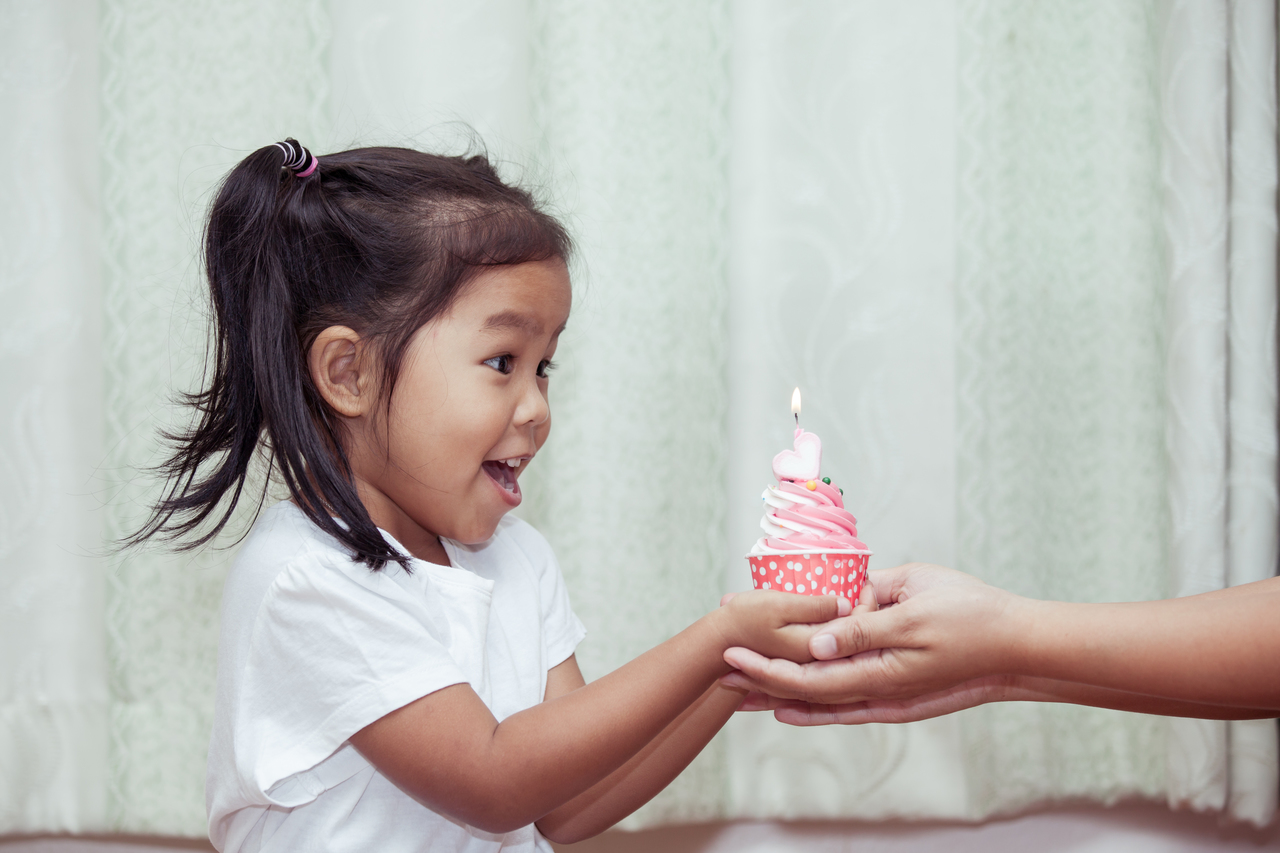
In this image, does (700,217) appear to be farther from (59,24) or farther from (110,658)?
(110,658)

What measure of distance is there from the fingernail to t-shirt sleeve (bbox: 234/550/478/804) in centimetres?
35

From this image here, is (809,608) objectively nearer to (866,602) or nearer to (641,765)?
(866,602)

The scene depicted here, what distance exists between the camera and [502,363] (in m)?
0.96

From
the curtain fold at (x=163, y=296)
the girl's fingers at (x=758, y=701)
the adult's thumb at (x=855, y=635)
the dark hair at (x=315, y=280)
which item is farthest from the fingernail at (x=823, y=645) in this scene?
the curtain fold at (x=163, y=296)

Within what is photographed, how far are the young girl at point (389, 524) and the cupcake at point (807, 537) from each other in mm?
43

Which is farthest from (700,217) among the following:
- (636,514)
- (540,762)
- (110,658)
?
(110,658)

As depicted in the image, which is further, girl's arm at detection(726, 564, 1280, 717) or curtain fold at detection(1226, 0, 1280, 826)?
curtain fold at detection(1226, 0, 1280, 826)

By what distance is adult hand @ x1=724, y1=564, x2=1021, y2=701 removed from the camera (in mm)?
927

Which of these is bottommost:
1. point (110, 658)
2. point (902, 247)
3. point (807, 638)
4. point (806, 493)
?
point (110, 658)

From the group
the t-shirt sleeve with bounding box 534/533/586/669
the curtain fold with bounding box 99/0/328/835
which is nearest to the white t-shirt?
the t-shirt sleeve with bounding box 534/533/586/669

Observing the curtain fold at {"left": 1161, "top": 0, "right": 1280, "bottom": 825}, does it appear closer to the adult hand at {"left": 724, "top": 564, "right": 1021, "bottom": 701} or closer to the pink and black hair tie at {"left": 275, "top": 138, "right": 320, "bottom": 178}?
the adult hand at {"left": 724, "top": 564, "right": 1021, "bottom": 701}

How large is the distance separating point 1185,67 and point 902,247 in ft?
1.84

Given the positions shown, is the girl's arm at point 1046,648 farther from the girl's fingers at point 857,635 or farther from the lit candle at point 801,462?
the lit candle at point 801,462

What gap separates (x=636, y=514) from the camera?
1.47 m
